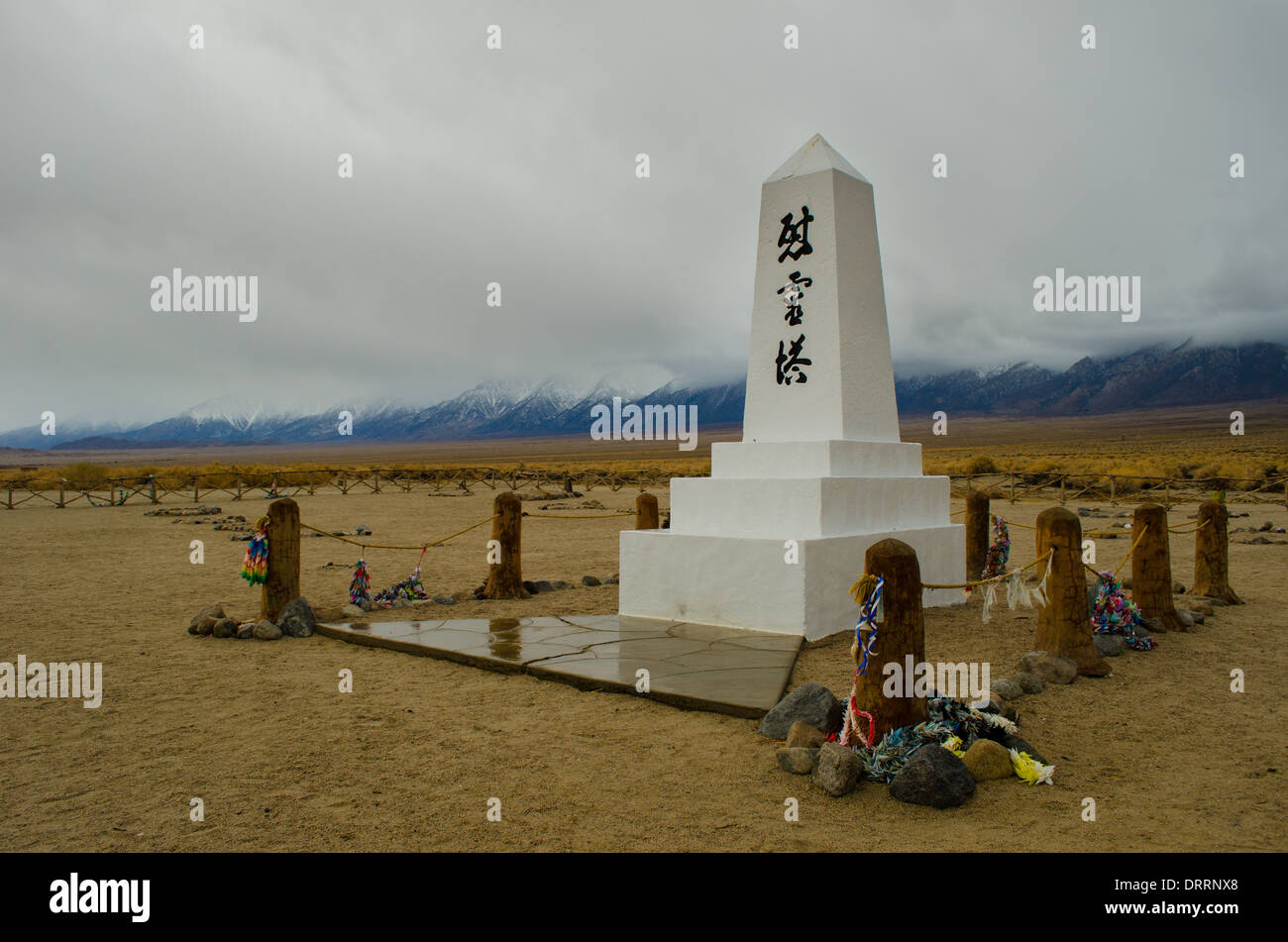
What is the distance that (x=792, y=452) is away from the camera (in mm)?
7312

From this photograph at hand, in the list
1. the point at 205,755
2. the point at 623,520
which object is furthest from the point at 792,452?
the point at 623,520

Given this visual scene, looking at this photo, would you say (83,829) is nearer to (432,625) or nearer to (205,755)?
(205,755)

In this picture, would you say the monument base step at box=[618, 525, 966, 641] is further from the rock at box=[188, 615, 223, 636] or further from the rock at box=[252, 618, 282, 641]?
the rock at box=[188, 615, 223, 636]

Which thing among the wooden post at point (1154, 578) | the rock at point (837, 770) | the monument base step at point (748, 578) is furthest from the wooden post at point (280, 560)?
the wooden post at point (1154, 578)

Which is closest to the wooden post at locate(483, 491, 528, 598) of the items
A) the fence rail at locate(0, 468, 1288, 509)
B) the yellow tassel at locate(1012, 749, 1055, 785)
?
the yellow tassel at locate(1012, 749, 1055, 785)

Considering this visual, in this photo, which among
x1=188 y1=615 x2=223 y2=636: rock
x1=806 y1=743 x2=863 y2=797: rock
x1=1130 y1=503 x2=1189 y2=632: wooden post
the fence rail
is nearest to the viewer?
x1=806 y1=743 x2=863 y2=797: rock

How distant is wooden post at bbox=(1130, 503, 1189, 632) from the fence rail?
12.3 m

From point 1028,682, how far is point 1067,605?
86cm

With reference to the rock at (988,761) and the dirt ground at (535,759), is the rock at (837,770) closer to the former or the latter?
the dirt ground at (535,759)

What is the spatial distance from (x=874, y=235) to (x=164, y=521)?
19.3 m

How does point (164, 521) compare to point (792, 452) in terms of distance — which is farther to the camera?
point (164, 521)

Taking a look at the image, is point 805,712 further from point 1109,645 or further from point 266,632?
point 266,632

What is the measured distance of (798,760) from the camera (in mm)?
3936

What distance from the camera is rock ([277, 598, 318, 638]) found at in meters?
7.32
